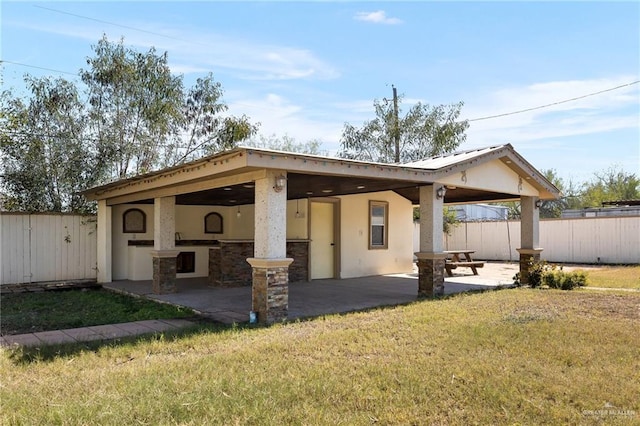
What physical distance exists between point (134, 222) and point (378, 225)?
681 centimetres

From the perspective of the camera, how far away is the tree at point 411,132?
2109cm

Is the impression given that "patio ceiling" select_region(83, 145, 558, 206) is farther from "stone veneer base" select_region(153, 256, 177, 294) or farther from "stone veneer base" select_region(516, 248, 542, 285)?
"stone veneer base" select_region(516, 248, 542, 285)

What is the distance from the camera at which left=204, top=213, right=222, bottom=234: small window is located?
14.4 meters

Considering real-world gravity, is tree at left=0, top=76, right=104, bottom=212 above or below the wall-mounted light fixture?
above

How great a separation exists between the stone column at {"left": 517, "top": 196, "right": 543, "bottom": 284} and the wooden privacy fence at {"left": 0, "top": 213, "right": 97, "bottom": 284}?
11087 mm

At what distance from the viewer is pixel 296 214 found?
518 inches

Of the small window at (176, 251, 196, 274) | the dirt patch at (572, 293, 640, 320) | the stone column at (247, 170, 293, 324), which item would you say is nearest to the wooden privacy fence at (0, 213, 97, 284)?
the small window at (176, 251, 196, 274)

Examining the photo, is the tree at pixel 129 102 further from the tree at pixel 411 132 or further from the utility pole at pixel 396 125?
the utility pole at pixel 396 125

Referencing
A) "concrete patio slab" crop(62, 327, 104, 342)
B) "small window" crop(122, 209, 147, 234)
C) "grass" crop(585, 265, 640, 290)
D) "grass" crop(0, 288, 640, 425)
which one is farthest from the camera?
"small window" crop(122, 209, 147, 234)

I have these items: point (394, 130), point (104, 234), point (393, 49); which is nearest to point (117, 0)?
point (104, 234)

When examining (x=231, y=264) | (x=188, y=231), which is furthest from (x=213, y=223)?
(x=231, y=264)

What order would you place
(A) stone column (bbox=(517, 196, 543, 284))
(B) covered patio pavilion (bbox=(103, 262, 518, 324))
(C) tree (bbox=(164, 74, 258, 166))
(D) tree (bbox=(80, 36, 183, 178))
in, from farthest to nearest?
(C) tree (bbox=(164, 74, 258, 166))
(D) tree (bbox=(80, 36, 183, 178))
(A) stone column (bbox=(517, 196, 543, 284))
(B) covered patio pavilion (bbox=(103, 262, 518, 324))

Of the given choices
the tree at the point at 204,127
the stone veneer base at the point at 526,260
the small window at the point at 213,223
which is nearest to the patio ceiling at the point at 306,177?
the small window at the point at 213,223

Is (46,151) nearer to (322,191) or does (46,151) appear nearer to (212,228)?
(212,228)
